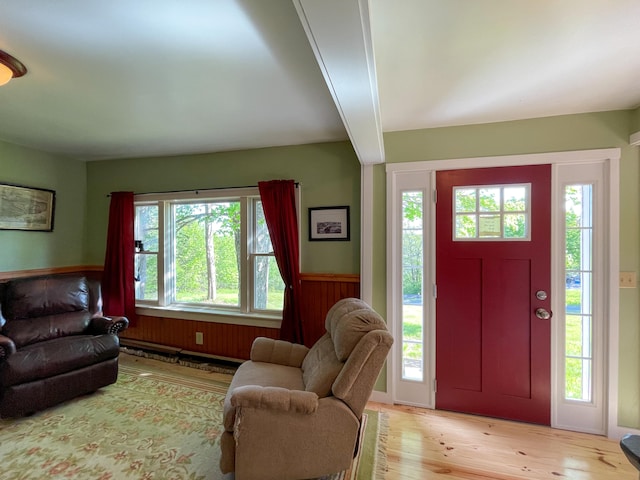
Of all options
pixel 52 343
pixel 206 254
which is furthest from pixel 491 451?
pixel 52 343

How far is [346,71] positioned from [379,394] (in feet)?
7.86

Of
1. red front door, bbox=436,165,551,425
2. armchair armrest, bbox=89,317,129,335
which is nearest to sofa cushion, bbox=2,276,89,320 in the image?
armchair armrest, bbox=89,317,129,335

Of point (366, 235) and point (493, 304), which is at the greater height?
point (366, 235)

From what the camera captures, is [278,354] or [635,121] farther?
[278,354]

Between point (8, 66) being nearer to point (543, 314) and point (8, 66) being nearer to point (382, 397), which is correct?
point (382, 397)

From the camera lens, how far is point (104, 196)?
138 inches

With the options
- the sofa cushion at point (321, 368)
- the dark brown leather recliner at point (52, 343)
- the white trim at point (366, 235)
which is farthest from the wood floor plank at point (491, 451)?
the dark brown leather recliner at point (52, 343)

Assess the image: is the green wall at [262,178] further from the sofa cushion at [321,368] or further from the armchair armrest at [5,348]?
the armchair armrest at [5,348]

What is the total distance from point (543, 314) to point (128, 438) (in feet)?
9.96

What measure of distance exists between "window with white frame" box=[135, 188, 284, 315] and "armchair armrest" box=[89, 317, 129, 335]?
65 cm

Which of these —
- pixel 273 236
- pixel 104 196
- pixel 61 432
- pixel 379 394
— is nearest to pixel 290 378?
pixel 379 394

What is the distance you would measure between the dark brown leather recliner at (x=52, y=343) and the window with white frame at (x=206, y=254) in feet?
2.10

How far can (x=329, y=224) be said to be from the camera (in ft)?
8.89

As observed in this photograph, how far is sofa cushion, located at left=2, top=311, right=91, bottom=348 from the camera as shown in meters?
2.32
